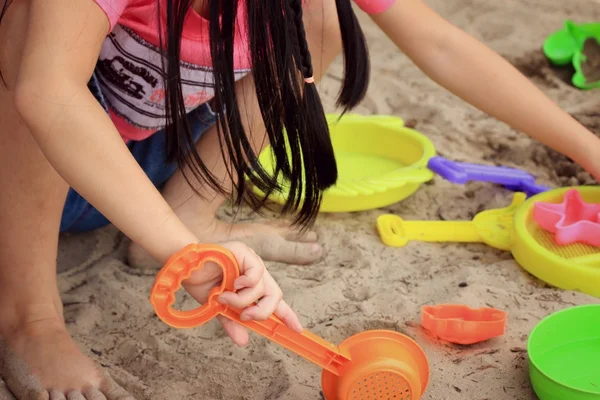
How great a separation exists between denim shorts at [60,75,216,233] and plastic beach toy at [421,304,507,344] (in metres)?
0.47

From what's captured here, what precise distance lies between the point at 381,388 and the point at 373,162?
78 cm

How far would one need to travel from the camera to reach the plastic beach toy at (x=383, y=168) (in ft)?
4.64

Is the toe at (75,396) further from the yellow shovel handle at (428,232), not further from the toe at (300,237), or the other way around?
the yellow shovel handle at (428,232)

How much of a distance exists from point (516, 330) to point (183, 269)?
1.80ft

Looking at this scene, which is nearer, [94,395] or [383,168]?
[94,395]

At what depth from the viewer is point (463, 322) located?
1088 mm

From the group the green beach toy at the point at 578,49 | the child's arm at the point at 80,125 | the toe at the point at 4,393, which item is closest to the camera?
the child's arm at the point at 80,125

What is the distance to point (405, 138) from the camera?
1609 millimetres

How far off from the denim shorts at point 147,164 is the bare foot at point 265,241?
99 mm

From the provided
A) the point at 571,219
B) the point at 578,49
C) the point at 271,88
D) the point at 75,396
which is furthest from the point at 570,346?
the point at 578,49

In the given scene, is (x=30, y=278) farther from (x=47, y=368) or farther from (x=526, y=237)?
(x=526, y=237)

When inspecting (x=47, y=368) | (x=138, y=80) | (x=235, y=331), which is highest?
(x=138, y=80)

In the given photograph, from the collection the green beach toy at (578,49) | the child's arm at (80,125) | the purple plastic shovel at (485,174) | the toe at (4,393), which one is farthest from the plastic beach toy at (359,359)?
the green beach toy at (578,49)

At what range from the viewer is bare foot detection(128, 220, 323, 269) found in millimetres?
1325
